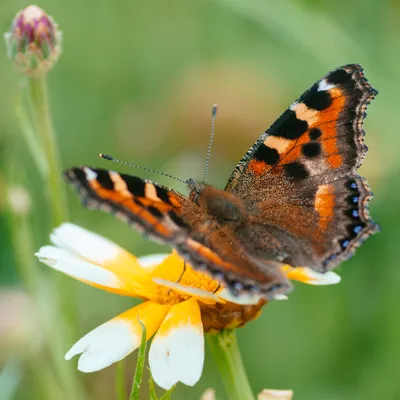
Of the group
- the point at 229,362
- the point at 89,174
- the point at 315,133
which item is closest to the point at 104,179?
the point at 89,174

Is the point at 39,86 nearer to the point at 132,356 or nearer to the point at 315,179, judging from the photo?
the point at 315,179

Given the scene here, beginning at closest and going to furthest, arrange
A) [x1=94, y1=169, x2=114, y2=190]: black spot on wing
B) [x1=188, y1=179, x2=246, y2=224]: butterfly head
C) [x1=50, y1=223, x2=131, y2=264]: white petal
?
[x1=94, y1=169, x2=114, y2=190]: black spot on wing
[x1=50, y1=223, x2=131, y2=264]: white petal
[x1=188, y1=179, x2=246, y2=224]: butterfly head

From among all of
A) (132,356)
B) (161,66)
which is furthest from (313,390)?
(161,66)

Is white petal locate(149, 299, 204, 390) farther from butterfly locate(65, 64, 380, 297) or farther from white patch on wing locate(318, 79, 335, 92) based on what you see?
white patch on wing locate(318, 79, 335, 92)

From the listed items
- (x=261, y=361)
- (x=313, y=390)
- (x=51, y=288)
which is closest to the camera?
(x=51, y=288)

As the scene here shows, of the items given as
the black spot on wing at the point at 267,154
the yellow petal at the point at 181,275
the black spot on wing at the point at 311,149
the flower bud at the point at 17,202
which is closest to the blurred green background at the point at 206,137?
the flower bud at the point at 17,202

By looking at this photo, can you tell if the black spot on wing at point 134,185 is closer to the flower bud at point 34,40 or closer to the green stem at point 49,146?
the green stem at point 49,146

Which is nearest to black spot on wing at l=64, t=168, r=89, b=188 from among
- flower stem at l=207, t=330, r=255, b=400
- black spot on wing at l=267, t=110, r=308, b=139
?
flower stem at l=207, t=330, r=255, b=400
